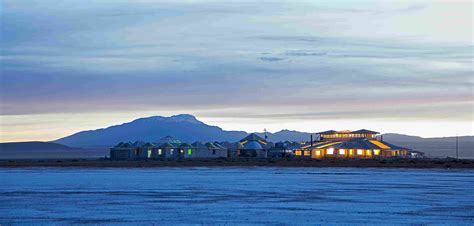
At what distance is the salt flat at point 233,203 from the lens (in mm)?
28427

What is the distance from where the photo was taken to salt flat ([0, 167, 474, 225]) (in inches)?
1119

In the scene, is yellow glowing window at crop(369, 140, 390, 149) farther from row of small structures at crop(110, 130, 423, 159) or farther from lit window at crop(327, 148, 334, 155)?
lit window at crop(327, 148, 334, 155)

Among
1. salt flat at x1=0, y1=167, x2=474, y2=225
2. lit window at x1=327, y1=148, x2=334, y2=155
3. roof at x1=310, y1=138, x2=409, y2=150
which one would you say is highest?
roof at x1=310, y1=138, x2=409, y2=150

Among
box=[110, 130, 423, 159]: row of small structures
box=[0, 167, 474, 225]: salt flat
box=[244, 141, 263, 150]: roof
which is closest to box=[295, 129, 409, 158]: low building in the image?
box=[110, 130, 423, 159]: row of small structures

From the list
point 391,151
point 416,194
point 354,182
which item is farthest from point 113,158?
point 416,194

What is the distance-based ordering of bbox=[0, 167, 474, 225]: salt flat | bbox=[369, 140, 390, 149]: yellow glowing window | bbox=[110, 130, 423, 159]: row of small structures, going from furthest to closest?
bbox=[369, 140, 390, 149]: yellow glowing window, bbox=[110, 130, 423, 159]: row of small structures, bbox=[0, 167, 474, 225]: salt flat

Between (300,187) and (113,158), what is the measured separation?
77.2 meters

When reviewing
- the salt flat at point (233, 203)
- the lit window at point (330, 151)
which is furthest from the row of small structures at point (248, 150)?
the salt flat at point (233, 203)

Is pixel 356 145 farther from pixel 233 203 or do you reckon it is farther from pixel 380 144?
pixel 233 203

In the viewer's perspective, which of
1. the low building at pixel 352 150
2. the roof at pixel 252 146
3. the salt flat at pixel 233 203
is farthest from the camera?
the roof at pixel 252 146

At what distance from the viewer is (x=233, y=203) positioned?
33.9 meters

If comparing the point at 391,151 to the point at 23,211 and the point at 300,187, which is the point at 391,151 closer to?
the point at 300,187

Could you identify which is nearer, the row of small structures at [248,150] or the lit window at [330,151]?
the row of small structures at [248,150]

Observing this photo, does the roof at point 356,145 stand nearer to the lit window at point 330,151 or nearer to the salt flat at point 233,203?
the lit window at point 330,151
